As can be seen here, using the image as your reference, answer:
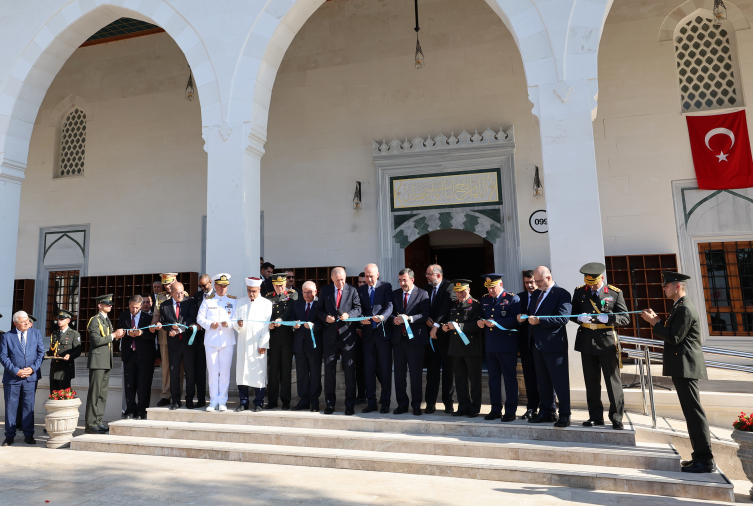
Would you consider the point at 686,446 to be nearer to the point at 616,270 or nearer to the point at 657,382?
the point at 657,382

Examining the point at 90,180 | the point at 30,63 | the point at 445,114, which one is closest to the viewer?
the point at 30,63

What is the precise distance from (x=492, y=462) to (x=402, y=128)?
6.17m

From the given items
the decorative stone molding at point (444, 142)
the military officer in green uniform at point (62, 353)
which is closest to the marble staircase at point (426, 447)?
the military officer in green uniform at point (62, 353)

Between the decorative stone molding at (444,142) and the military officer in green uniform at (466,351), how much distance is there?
155 inches

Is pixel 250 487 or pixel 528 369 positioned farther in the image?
pixel 528 369

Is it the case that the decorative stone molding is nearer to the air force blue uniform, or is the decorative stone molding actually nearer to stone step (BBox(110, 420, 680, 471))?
the air force blue uniform

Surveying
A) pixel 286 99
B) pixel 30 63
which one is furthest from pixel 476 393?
pixel 30 63

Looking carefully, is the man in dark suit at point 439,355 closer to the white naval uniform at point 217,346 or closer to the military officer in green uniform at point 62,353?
the white naval uniform at point 217,346

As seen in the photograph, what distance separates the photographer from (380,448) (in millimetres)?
4641

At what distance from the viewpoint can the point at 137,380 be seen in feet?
20.0

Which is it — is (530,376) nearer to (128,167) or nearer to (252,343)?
(252,343)

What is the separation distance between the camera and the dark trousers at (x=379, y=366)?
5387 mm

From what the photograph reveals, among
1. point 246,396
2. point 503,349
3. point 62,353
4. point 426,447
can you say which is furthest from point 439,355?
point 62,353

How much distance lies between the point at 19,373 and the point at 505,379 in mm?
5231
